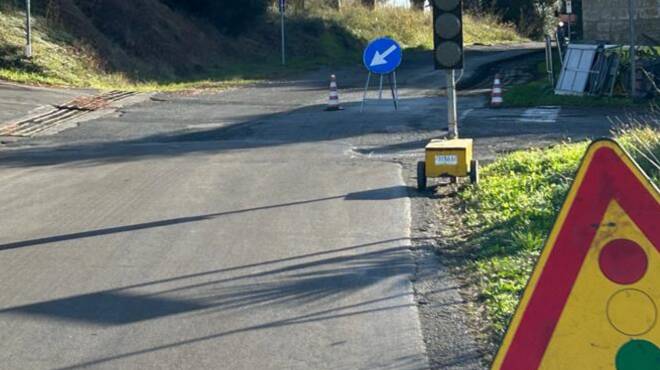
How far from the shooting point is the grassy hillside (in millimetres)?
30156

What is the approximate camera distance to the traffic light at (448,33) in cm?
1368

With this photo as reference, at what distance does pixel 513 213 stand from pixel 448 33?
3.22 meters

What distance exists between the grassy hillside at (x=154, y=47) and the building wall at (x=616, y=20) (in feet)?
33.9

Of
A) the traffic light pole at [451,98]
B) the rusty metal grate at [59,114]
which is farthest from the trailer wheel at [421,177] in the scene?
the rusty metal grate at [59,114]

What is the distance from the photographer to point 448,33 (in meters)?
13.7

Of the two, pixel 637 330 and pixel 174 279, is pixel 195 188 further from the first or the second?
pixel 637 330

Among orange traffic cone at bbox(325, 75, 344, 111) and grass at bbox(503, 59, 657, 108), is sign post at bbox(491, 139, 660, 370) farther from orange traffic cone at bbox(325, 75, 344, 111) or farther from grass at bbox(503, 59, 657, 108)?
grass at bbox(503, 59, 657, 108)

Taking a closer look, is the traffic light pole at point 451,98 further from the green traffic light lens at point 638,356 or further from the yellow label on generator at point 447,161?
the green traffic light lens at point 638,356

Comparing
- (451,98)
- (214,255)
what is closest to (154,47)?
(451,98)

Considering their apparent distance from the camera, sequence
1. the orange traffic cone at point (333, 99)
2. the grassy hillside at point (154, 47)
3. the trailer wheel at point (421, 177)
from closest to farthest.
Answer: the trailer wheel at point (421, 177)
the orange traffic cone at point (333, 99)
the grassy hillside at point (154, 47)

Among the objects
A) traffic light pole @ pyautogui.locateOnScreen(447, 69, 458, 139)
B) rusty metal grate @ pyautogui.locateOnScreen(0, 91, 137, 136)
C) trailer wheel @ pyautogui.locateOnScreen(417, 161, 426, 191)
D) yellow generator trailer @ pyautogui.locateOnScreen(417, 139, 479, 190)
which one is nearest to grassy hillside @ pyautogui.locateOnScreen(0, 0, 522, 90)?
rusty metal grate @ pyautogui.locateOnScreen(0, 91, 137, 136)

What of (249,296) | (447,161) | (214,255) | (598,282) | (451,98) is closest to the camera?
(598,282)

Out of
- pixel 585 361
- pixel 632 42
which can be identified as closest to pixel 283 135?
pixel 632 42

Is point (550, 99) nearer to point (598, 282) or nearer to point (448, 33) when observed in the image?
point (448, 33)
